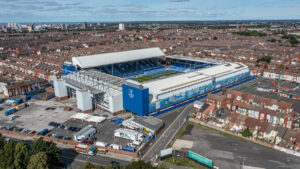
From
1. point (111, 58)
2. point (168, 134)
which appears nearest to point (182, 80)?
point (168, 134)

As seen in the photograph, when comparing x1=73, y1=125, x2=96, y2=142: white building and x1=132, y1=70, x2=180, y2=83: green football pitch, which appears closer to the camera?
x1=73, y1=125, x2=96, y2=142: white building

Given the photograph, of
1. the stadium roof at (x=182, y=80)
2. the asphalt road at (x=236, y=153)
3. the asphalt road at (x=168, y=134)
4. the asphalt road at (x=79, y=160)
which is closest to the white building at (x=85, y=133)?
the asphalt road at (x=79, y=160)

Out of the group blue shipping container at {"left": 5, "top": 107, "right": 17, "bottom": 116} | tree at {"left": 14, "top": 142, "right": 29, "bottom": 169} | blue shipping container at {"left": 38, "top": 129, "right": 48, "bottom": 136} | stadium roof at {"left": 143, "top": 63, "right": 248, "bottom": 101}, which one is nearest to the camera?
tree at {"left": 14, "top": 142, "right": 29, "bottom": 169}

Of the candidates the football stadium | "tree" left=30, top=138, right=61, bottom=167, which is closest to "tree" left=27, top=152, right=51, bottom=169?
"tree" left=30, top=138, right=61, bottom=167

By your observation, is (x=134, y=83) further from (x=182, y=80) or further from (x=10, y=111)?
(x=10, y=111)

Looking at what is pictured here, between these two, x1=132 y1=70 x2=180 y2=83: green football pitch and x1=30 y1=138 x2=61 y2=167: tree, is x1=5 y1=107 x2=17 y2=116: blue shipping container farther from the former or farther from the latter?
x1=132 y1=70 x2=180 y2=83: green football pitch

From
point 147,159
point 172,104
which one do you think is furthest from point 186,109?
point 147,159
